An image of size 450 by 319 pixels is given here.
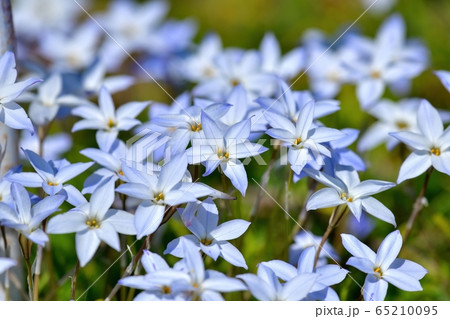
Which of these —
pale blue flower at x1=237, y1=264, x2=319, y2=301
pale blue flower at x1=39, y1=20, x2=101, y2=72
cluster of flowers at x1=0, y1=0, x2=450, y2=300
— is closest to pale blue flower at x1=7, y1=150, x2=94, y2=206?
cluster of flowers at x1=0, y1=0, x2=450, y2=300

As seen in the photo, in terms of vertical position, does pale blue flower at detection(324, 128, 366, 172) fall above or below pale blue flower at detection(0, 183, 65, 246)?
above

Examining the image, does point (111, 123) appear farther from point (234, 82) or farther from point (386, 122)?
point (386, 122)

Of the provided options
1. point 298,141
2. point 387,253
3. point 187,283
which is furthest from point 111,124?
point 387,253

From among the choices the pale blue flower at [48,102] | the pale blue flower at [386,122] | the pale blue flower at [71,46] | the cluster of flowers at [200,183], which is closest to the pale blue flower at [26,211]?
the cluster of flowers at [200,183]

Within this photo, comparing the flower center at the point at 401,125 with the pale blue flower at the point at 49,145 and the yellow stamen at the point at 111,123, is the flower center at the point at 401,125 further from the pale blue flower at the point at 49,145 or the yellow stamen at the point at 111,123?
the pale blue flower at the point at 49,145

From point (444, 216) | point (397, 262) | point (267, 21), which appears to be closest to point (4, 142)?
point (397, 262)

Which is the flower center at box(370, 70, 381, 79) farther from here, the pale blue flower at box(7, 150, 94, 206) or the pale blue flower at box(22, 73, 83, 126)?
the pale blue flower at box(7, 150, 94, 206)
